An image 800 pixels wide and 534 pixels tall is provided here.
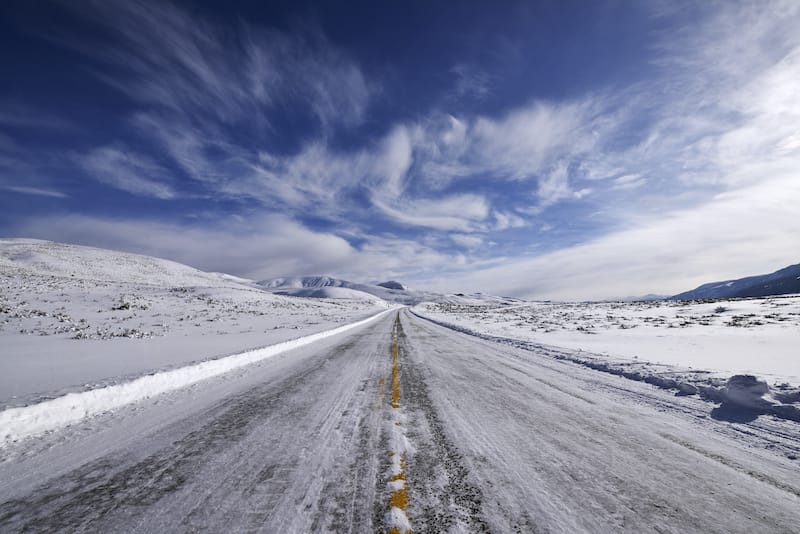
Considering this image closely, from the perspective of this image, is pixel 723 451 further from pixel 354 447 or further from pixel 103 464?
pixel 103 464

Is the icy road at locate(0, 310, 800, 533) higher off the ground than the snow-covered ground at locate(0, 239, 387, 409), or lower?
lower

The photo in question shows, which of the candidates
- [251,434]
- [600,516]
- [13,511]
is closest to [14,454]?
[13,511]

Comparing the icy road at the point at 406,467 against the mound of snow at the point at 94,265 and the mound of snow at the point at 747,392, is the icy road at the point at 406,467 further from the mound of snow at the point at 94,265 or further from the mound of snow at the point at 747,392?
the mound of snow at the point at 94,265

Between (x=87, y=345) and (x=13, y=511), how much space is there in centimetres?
1142

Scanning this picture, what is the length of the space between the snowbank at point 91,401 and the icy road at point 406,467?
31cm

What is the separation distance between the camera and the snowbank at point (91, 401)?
4330 mm

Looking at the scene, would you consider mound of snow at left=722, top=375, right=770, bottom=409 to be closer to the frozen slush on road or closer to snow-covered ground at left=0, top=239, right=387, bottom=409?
the frozen slush on road

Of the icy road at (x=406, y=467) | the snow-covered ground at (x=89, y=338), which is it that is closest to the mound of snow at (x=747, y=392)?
the icy road at (x=406, y=467)

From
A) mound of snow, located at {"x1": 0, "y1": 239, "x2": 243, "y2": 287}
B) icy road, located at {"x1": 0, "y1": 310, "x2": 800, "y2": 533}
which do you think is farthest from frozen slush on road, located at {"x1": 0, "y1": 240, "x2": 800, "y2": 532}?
mound of snow, located at {"x1": 0, "y1": 239, "x2": 243, "y2": 287}

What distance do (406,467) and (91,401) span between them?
5.36 m

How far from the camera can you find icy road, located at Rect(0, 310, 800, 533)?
105 inches

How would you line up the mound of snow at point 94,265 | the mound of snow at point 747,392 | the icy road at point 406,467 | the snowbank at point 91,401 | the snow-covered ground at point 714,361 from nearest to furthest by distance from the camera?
the icy road at point 406,467
the snowbank at point 91,401
the mound of snow at point 747,392
the snow-covered ground at point 714,361
the mound of snow at point 94,265

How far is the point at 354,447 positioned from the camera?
4.05 metres

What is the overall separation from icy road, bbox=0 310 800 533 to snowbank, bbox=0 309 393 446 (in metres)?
0.31
